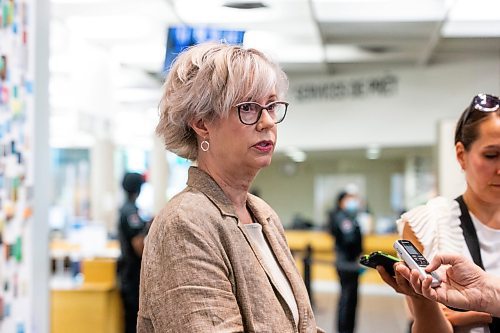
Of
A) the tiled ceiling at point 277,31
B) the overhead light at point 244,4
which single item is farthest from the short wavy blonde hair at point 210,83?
the overhead light at point 244,4

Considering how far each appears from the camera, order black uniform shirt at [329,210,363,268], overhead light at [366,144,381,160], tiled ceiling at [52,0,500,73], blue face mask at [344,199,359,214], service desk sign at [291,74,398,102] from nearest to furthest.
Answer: tiled ceiling at [52,0,500,73] → black uniform shirt at [329,210,363,268] → blue face mask at [344,199,359,214] → service desk sign at [291,74,398,102] → overhead light at [366,144,381,160]

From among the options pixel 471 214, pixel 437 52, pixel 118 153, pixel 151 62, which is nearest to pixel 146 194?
pixel 118 153

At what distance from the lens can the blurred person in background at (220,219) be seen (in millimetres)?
1417

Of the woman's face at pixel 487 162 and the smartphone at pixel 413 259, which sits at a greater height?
the woman's face at pixel 487 162

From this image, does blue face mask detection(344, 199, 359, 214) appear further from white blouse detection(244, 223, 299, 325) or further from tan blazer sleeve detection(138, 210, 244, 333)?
tan blazer sleeve detection(138, 210, 244, 333)

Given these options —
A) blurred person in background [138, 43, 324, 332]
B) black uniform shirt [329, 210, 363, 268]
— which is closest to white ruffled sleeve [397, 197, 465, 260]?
blurred person in background [138, 43, 324, 332]

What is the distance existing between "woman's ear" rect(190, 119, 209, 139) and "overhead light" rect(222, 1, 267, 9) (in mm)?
4831

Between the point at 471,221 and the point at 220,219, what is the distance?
0.86 meters

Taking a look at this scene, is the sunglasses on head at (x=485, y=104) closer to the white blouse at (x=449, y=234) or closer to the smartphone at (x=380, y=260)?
the white blouse at (x=449, y=234)

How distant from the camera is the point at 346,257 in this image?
747cm

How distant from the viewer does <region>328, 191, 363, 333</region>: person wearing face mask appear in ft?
22.8

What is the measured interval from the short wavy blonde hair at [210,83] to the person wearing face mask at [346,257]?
5504 mm

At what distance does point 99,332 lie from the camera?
247 inches

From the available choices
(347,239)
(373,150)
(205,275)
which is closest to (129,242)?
(347,239)
